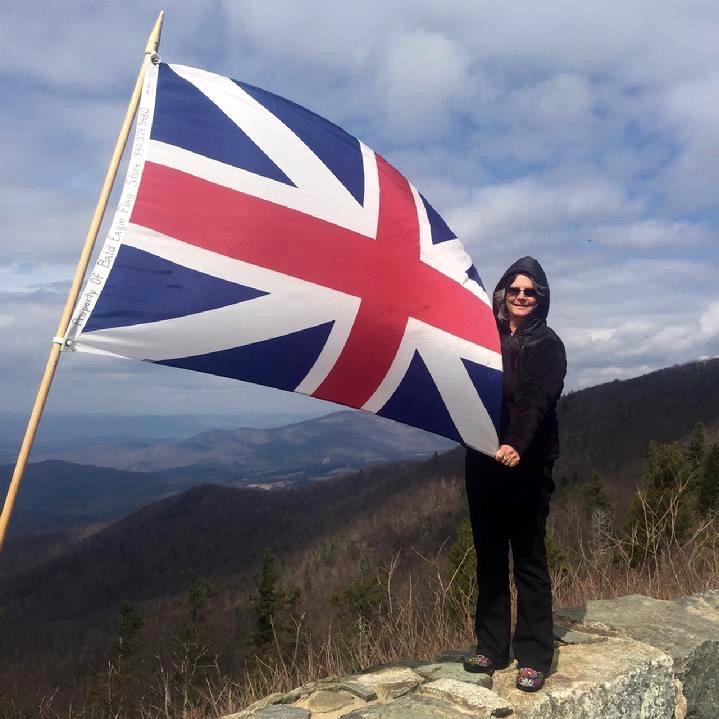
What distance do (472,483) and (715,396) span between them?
12474 centimetres

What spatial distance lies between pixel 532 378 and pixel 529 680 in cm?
156

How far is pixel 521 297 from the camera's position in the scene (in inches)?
149

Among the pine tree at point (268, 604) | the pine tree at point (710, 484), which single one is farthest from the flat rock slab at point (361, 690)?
the pine tree at point (268, 604)

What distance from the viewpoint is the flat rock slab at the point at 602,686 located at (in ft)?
11.1

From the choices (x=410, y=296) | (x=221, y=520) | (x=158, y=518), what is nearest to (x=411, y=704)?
(x=410, y=296)

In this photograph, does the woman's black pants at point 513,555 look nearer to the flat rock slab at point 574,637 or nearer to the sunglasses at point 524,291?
the flat rock slab at point 574,637

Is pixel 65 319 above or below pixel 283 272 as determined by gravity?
below

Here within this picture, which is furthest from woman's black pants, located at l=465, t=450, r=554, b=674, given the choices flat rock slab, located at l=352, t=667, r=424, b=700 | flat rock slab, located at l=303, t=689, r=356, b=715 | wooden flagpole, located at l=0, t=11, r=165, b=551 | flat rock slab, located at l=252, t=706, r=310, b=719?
wooden flagpole, located at l=0, t=11, r=165, b=551

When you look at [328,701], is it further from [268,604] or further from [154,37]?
[268,604]

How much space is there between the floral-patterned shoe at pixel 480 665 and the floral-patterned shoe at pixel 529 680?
28cm

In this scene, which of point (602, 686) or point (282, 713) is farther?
point (602, 686)

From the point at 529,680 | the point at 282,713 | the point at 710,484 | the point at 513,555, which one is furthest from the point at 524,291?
the point at 710,484

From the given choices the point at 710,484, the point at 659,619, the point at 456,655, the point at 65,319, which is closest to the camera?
the point at 65,319

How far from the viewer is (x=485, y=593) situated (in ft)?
13.0
